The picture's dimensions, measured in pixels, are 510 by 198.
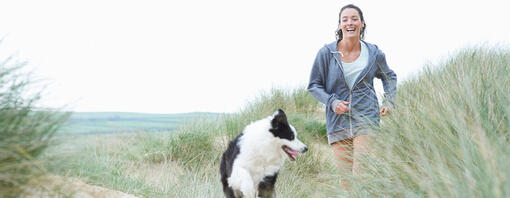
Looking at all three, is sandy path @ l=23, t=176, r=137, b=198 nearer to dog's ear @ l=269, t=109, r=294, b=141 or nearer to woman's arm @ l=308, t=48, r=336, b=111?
dog's ear @ l=269, t=109, r=294, b=141

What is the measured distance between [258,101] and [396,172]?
703 centimetres

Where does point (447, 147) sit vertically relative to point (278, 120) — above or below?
below

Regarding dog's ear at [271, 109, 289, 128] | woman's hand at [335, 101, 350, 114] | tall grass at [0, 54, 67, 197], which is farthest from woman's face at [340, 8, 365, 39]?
tall grass at [0, 54, 67, 197]

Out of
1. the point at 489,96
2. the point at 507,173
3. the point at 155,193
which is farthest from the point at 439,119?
the point at 155,193

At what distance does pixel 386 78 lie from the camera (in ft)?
14.7

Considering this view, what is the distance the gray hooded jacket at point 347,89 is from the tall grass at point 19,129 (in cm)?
256

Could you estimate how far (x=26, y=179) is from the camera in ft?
7.85

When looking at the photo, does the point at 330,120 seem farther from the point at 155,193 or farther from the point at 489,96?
the point at 155,193

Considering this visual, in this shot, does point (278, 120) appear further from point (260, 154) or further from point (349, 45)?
point (349, 45)

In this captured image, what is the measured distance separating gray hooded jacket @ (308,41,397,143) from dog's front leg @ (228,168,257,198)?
3.50 ft

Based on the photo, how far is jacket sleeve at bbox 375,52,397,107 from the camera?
14.2ft

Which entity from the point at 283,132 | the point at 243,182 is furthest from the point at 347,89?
the point at 243,182

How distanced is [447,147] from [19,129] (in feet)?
9.07

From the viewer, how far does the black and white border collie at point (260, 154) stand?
393 cm
